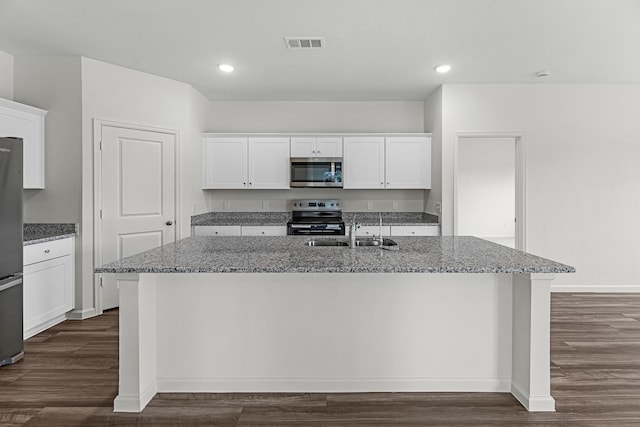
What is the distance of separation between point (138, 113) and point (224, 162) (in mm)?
1272

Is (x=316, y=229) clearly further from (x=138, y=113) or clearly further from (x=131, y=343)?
(x=131, y=343)

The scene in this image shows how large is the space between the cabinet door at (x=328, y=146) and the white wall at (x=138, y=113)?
1.53m

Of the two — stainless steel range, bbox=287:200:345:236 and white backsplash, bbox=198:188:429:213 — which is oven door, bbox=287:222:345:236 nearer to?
stainless steel range, bbox=287:200:345:236

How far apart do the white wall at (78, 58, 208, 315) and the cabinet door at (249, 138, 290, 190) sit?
2.28ft

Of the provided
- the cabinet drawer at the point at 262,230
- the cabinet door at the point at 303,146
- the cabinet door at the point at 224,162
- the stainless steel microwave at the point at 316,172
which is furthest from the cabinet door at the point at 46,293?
the cabinet door at the point at 303,146

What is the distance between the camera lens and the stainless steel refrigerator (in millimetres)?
2762

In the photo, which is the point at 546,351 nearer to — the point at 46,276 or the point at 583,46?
the point at 583,46

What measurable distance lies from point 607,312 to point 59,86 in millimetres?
5787

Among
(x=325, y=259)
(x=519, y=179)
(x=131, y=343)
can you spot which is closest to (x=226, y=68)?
(x=325, y=259)

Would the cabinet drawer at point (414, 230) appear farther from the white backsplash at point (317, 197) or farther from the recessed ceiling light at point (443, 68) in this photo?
the recessed ceiling light at point (443, 68)

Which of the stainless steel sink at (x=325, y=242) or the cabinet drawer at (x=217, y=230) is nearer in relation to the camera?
the stainless steel sink at (x=325, y=242)

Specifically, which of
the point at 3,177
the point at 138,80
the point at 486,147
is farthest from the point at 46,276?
the point at 486,147

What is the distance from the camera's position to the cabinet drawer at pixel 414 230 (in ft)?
16.4

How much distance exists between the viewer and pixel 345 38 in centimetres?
348
